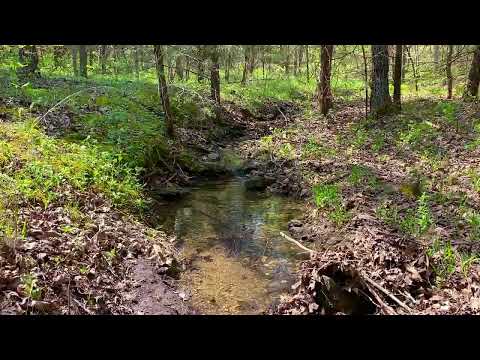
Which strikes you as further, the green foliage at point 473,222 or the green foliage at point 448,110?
the green foliage at point 448,110

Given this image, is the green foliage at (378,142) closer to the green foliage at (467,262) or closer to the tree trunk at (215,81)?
the green foliage at (467,262)

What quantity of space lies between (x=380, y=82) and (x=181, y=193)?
8555 mm

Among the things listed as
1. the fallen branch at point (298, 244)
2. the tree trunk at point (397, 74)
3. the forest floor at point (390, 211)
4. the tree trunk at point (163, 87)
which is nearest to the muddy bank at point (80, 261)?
the fallen branch at point (298, 244)

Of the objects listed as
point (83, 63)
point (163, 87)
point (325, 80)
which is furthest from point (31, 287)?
point (83, 63)

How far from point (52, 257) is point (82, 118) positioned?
7.45 m

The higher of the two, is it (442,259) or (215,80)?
(215,80)

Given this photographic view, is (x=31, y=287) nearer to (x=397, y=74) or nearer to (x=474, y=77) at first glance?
(x=397, y=74)

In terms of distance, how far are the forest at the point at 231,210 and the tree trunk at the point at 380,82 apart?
0.05 metres

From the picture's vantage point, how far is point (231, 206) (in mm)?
10945

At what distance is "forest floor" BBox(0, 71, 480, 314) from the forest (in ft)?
0.11

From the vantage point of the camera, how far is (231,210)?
10.6 meters

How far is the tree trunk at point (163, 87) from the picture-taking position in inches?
490

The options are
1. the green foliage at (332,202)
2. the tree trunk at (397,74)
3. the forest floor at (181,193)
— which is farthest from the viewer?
the tree trunk at (397,74)
